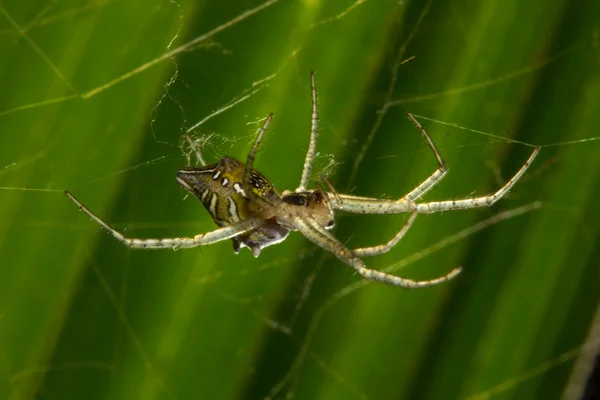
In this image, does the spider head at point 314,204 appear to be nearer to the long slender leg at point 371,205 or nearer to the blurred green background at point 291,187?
the long slender leg at point 371,205

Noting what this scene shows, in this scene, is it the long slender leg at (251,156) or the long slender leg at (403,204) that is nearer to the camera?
the long slender leg at (251,156)

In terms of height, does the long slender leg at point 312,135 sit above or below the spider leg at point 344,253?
above

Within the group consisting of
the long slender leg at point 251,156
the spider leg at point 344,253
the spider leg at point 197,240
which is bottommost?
the spider leg at point 197,240

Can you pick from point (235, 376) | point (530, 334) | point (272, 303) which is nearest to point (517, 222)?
point (530, 334)

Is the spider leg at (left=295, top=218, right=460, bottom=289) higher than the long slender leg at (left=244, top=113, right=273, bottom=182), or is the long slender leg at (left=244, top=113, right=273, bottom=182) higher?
the long slender leg at (left=244, top=113, right=273, bottom=182)

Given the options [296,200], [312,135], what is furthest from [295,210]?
[312,135]

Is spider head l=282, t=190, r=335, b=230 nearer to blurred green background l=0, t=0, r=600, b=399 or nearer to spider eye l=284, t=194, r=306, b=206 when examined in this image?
spider eye l=284, t=194, r=306, b=206

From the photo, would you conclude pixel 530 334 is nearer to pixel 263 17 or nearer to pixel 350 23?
pixel 350 23

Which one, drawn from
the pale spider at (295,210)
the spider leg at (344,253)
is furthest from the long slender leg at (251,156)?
the spider leg at (344,253)

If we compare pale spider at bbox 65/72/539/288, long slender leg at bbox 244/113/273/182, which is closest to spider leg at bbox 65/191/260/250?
pale spider at bbox 65/72/539/288
